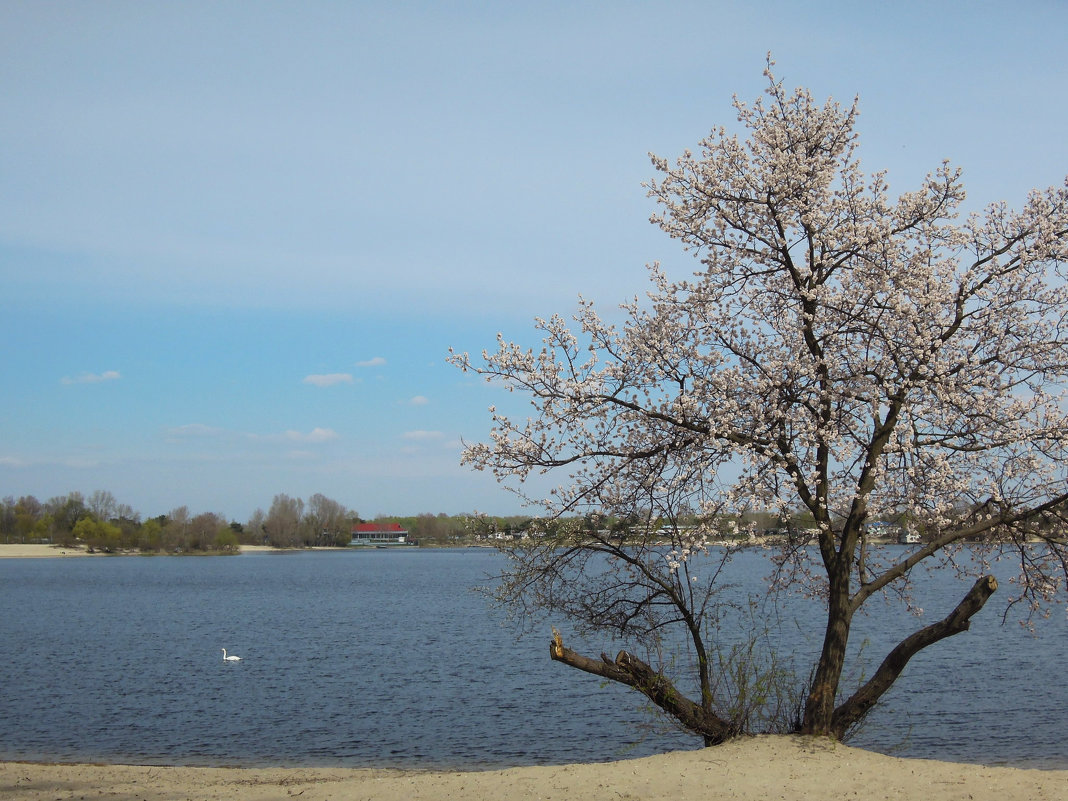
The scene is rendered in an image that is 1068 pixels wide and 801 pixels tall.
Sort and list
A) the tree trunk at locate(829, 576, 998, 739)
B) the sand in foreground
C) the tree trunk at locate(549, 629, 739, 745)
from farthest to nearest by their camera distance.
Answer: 1. the tree trunk at locate(549, 629, 739, 745)
2. the tree trunk at locate(829, 576, 998, 739)
3. the sand in foreground

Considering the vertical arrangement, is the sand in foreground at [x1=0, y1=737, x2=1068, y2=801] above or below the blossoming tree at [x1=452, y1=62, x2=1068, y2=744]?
below

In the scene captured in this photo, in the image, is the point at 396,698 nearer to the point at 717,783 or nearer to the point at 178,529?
the point at 717,783

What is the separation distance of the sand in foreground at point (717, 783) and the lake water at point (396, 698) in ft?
7.37

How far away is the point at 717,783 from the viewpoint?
8.89 m

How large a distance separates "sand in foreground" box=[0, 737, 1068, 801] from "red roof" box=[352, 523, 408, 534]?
18600 cm

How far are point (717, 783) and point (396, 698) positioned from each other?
13648mm

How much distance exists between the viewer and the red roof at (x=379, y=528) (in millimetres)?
194500

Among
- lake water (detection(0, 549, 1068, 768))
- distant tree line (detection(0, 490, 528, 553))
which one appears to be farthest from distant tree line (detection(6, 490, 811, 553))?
lake water (detection(0, 549, 1068, 768))

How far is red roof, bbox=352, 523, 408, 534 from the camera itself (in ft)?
638

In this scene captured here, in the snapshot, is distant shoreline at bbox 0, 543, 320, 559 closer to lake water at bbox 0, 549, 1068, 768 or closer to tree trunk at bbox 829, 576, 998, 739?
lake water at bbox 0, 549, 1068, 768

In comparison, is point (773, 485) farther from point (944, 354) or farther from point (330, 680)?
point (330, 680)

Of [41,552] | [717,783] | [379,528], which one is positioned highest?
[717,783]

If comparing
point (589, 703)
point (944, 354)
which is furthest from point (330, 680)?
point (944, 354)

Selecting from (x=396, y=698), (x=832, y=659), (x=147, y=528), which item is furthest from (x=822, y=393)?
(x=147, y=528)
